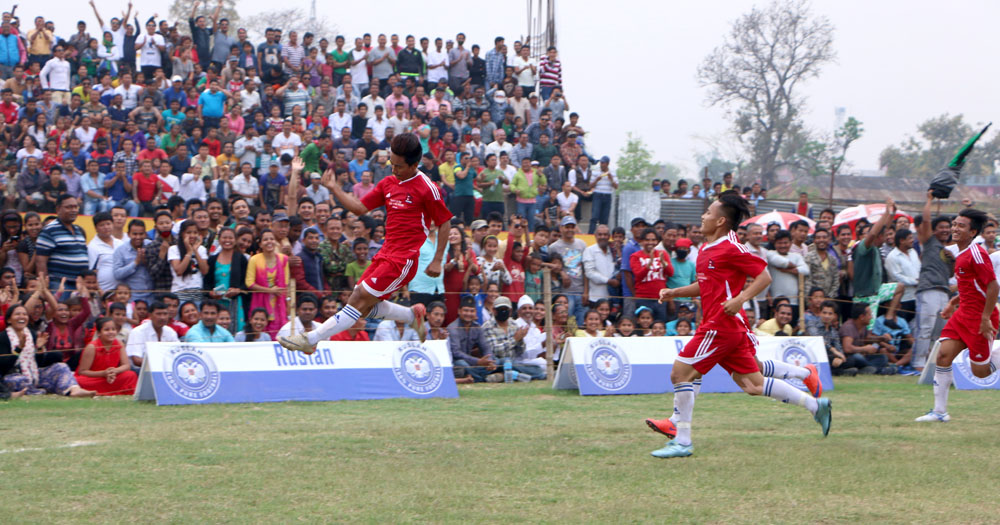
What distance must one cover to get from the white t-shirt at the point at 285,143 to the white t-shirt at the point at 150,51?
4.38 metres

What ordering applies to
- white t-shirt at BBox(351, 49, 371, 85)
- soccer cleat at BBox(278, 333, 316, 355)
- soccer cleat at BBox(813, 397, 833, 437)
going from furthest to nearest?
white t-shirt at BBox(351, 49, 371, 85), soccer cleat at BBox(278, 333, 316, 355), soccer cleat at BBox(813, 397, 833, 437)

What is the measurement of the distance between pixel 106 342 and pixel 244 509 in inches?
252

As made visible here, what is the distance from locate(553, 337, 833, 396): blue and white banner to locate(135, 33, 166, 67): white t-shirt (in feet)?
42.1

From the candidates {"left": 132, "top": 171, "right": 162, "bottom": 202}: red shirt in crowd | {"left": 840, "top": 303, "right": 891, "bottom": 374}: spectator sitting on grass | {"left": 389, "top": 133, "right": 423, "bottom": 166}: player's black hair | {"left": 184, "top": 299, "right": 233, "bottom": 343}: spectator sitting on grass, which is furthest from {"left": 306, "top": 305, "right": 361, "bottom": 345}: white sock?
{"left": 132, "top": 171, "right": 162, "bottom": 202}: red shirt in crowd

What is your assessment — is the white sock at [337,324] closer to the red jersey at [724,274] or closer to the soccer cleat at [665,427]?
the soccer cleat at [665,427]

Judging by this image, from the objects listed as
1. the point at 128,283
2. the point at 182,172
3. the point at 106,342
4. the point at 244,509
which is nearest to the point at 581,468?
the point at 244,509

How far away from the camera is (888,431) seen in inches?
351


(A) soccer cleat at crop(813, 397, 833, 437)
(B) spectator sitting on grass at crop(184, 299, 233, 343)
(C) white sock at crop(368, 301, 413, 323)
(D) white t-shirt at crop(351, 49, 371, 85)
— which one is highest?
(D) white t-shirt at crop(351, 49, 371, 85)

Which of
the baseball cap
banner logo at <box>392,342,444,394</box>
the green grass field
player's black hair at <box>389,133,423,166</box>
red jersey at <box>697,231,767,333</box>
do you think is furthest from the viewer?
the baseball cap

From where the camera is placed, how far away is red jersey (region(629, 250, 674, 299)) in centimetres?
1406

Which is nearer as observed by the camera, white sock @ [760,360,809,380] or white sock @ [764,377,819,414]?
white sock @ [764,377,819,414]

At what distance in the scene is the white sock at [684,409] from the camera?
7.55 m

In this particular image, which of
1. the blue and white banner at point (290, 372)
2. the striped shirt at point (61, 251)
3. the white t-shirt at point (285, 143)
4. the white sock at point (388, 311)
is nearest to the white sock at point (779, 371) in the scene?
the white sock at point (388, 311)

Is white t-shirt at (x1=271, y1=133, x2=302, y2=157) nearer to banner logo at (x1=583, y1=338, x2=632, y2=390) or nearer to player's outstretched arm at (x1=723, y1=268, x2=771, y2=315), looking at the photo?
banner logo at (x1=583, y1=338, x2=632, y2=390)
